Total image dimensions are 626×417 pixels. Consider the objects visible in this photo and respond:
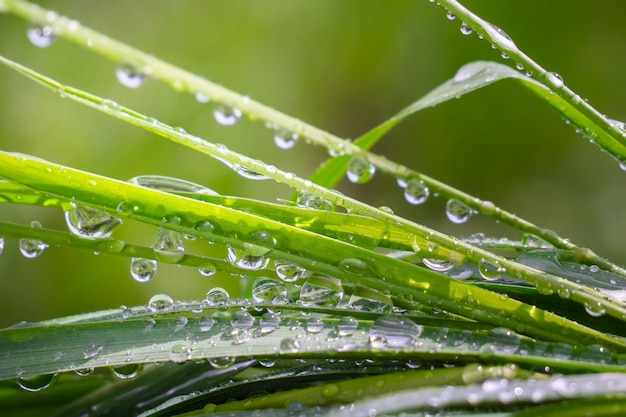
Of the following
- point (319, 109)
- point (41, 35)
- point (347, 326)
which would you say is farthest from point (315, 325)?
point (319, 109)

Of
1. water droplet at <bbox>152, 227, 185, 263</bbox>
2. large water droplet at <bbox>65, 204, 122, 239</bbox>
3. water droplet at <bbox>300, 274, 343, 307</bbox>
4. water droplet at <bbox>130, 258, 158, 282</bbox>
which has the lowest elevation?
water droplet at <bbox>300, 274, 343, 307</bbox>

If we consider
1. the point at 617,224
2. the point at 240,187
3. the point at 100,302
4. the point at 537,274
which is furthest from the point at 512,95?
the point at 537,274

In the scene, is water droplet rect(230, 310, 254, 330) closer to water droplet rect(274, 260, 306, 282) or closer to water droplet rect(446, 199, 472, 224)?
water droplet rect(274, 260, 306, 282)

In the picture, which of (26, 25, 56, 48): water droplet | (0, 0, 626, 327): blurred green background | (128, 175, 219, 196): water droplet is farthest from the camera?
(0, 0, 626, 327): blurred green background

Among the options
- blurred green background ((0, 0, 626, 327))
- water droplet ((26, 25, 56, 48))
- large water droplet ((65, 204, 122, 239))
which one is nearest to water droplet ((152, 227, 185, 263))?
large water droplet ((65, 204, 122, 239))

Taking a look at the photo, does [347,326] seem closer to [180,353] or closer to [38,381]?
[180,353]

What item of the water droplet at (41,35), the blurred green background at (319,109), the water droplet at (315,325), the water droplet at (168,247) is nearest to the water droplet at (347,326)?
the water droplet at (315,325)

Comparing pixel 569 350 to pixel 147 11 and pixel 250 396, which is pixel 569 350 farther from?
pixel 147 11
